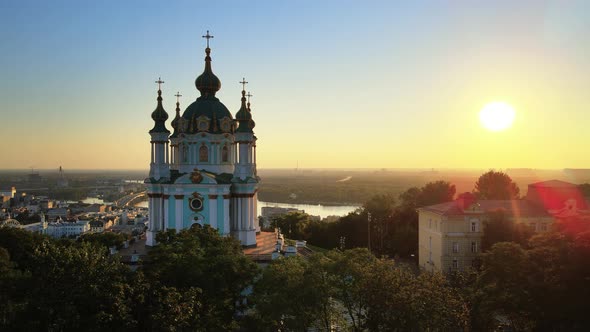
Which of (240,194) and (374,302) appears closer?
(374,302)

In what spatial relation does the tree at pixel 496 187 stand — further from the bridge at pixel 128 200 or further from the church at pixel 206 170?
the bridge at pixel 128 200

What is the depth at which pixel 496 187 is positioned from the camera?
48.4 metres

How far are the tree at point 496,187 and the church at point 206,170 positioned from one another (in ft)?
89.2

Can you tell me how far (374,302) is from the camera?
14.8 meters

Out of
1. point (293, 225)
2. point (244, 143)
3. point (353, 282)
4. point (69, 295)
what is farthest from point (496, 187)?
point (69, 295)

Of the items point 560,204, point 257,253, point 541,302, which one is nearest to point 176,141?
point 257,253

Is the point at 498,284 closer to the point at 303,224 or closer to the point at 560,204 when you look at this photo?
the point at 560,204

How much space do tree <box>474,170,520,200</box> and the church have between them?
89.2 ft

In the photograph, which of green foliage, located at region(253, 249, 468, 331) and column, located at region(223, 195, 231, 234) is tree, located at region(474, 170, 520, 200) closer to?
column, located at region(223, 195, 231, 234)

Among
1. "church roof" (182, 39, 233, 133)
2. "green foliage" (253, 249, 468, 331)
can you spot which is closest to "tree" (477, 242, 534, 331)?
"green foliage" (253, 249, 468, 331)

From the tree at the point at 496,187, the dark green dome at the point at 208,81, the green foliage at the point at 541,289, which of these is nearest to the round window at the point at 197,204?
the dark green dome at the point at 208,81

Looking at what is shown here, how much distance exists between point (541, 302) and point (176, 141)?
2111cm

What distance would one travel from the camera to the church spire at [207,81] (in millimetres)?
30561

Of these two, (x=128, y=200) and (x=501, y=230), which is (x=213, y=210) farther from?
(x=128, y=200)
